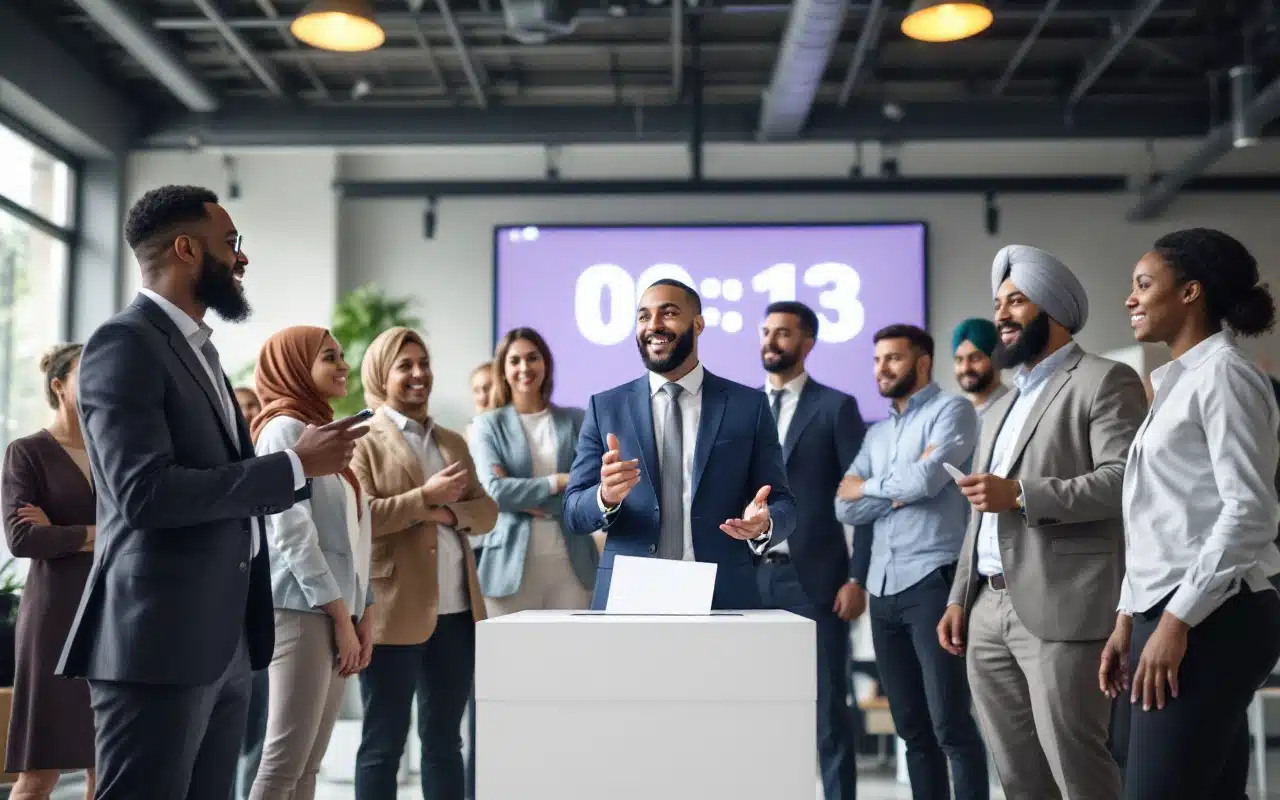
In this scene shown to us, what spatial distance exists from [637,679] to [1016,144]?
7748 millimetres

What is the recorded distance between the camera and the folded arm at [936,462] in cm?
396

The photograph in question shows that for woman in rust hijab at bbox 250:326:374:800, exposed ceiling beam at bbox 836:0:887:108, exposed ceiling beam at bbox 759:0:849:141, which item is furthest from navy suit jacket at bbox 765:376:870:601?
exposed ceiling beam at bbox 836:0:887:108

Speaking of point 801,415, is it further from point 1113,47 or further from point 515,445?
point 1113,47

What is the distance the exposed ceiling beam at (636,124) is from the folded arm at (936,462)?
15.1 ft

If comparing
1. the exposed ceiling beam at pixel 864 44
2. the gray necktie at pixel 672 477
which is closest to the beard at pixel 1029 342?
the gray necktie at pixel 672 477

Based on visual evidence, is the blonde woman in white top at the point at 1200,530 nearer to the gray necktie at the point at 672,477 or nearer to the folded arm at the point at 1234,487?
the folded arm at the point at 1234,487

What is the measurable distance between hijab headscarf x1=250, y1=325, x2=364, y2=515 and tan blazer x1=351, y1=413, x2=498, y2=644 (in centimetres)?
38

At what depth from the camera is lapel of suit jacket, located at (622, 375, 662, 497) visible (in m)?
2.93

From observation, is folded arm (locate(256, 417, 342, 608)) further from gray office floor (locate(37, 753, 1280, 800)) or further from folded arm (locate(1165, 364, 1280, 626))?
gray office floor (locate(37, 753, 1280, 800))

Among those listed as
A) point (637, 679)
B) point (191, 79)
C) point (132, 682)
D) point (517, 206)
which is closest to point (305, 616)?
point (132, 682)

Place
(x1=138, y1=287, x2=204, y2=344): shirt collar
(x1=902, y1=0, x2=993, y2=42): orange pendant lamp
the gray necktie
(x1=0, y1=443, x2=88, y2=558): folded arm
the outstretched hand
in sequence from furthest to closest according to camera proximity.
Result: (x1=902, y1=0, x2=993, y2=42): orange pendant lamp → (x1=0, y1=443, x2=88, y2=558): folded arm → the gray necktie → the outstretched hand → (x1=138, y1=287, x2=204, y2=344): shirt collar

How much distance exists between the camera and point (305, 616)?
307 centimetres

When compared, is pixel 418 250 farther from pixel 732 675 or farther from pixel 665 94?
pixel 732 675

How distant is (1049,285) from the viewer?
3.06 metres
